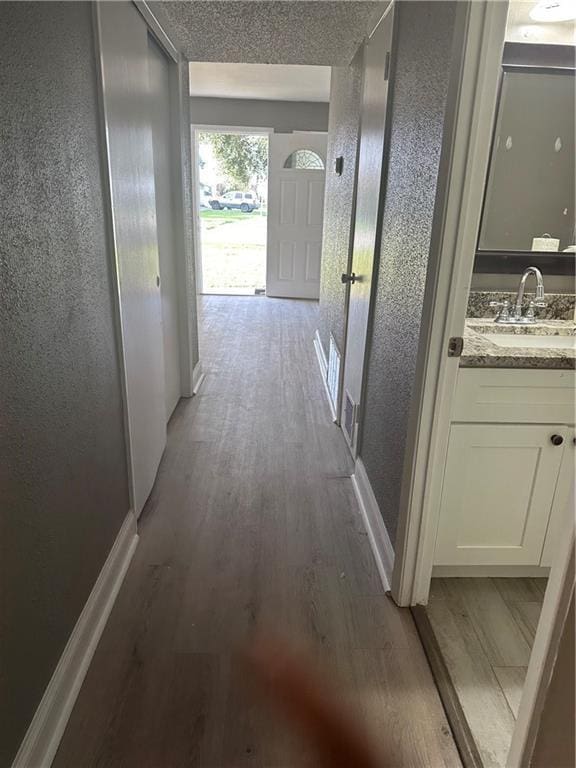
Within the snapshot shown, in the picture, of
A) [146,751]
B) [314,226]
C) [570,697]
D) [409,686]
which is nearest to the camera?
[570,697]

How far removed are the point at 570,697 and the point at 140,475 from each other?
179 cm

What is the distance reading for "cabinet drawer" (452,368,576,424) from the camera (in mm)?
1667

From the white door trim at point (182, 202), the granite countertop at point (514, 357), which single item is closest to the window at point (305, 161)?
the white door trim at point (182, 202)

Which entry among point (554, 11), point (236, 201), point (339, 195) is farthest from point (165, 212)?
point (236, 201)

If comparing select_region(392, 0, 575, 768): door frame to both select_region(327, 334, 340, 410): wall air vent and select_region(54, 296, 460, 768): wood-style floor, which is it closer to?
select_region(54, 296, 460, 768): wood-style floor

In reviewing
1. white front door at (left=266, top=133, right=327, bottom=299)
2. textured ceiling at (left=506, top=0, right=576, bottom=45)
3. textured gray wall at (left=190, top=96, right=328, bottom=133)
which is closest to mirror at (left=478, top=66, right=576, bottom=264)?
textured ceiling at (left=506, top=0, right=576, bottom=45)

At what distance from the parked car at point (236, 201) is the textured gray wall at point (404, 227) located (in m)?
5.99

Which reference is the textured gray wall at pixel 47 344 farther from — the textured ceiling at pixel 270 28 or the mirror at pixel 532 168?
the mirror at pixel 532 168

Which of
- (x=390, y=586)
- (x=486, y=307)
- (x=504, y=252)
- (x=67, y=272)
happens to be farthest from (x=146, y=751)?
(x=504, y=252)

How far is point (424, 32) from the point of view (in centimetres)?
166

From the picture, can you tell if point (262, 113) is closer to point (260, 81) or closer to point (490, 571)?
point (260, 81)

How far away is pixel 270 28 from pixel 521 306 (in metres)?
1.93

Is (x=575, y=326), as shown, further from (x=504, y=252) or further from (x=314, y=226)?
(x=314, y=226)

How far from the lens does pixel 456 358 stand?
1.54 m
